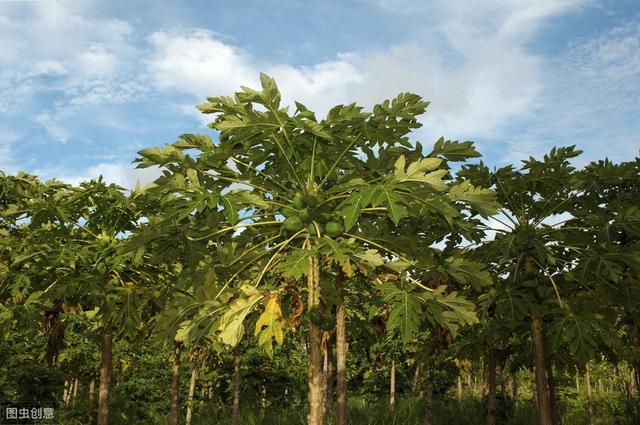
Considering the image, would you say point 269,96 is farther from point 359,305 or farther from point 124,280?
point 359,305

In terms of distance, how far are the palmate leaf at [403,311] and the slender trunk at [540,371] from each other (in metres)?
4.76

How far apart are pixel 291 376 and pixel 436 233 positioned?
1797 cm

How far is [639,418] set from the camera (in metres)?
20.2

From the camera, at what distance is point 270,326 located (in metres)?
4.84

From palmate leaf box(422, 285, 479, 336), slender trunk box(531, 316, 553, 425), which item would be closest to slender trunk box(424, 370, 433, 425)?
slender trunk box(531, 316, 553, 425)

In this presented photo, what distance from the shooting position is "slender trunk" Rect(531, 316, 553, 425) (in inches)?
347

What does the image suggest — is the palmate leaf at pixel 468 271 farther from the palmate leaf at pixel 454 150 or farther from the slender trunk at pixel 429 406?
the slender trunk at pixel 429 406

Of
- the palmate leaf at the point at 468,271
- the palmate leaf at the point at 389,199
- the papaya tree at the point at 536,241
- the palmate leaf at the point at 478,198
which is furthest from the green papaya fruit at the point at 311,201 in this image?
the papaya tree at the point at 536,241

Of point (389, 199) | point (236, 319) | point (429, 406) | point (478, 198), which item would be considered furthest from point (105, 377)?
point (429, 406)

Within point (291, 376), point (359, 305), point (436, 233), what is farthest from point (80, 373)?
point (436, 233)

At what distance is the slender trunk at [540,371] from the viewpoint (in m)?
8.81

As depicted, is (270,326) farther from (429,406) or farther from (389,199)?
(429,406)

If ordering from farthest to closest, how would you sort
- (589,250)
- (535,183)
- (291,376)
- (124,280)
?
(291,376)
(124,280)
(535,183)
(589,250)

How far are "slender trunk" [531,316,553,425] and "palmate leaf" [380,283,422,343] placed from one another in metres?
4.76
